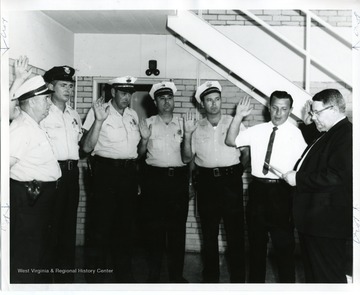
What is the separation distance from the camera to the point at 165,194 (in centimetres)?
239

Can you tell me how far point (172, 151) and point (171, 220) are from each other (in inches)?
18.4

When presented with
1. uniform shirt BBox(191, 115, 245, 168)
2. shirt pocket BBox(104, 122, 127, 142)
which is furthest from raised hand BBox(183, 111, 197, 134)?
shirt pocket BBox(104, 122, 127, 142)

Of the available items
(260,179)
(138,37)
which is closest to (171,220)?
(260,179)

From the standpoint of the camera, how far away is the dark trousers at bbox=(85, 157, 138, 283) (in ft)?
7.80

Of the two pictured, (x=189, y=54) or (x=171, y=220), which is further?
(x=189, y=54)

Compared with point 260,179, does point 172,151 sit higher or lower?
higher

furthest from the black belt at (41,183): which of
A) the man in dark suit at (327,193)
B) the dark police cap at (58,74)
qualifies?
the man in dark suit at (327,193)

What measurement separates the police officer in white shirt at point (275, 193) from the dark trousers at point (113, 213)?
0.80 meters

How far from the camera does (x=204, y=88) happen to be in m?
2.48

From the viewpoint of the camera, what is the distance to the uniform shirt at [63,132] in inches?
88.3

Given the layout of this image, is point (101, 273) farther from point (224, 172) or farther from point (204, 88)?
point (204, 88)
